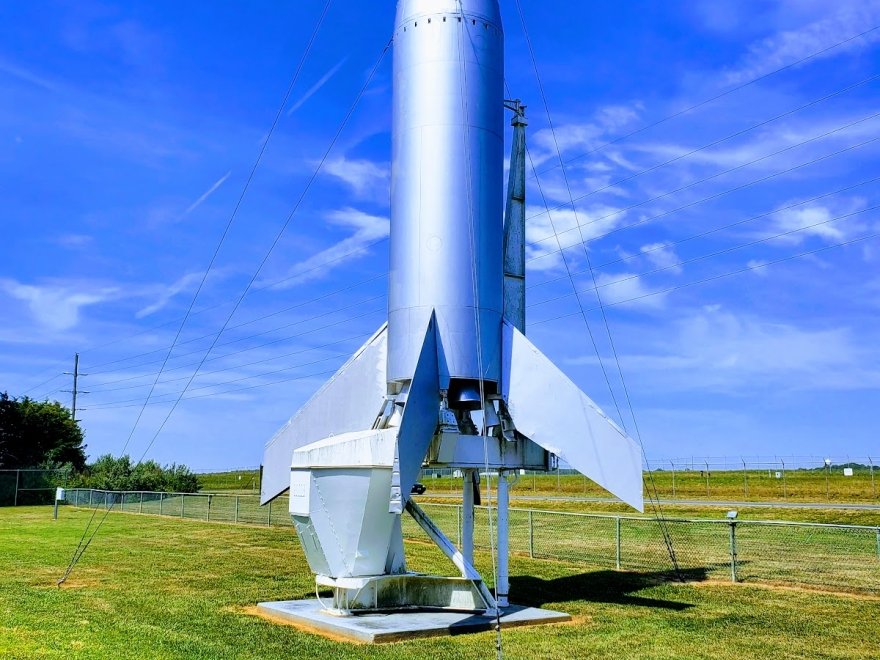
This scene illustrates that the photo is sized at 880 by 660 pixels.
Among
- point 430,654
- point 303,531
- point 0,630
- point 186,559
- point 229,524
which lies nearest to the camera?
point 430,654

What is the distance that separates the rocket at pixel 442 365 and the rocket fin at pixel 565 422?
21 millimetres

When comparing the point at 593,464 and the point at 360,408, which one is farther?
the point at 360,408

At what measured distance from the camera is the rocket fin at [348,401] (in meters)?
13.7

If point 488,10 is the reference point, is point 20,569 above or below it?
below

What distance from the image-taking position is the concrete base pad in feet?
35.0

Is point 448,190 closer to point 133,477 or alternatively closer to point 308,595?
point 308,595

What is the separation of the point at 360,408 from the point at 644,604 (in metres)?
5.62

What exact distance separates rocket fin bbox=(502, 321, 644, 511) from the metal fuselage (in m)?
0.35

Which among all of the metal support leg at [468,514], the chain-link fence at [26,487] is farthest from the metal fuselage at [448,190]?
the chain-link fence at [26,487]

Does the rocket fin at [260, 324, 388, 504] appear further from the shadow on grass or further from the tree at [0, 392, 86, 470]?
the tree at [0, 392, 86, 470]

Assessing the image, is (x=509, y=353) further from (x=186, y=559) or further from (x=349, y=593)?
(x=186, y=559)

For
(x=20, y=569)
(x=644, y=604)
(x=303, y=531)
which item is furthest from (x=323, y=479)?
(x=20, y=569)

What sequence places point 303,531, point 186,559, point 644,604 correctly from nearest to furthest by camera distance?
point 303,531, point 644,604, point 186,559

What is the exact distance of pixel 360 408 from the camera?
539 inches
